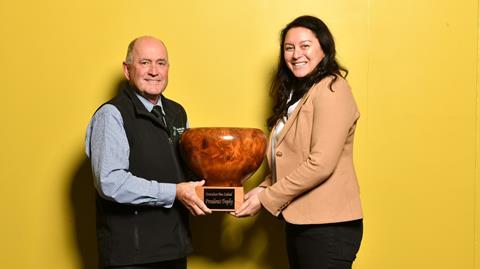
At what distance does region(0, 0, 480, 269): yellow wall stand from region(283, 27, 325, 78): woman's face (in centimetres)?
42

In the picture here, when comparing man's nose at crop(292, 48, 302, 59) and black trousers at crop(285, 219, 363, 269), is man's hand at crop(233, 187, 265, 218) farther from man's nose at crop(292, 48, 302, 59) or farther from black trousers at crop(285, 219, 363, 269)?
man's nose at crop(292, 48, 302, 59)

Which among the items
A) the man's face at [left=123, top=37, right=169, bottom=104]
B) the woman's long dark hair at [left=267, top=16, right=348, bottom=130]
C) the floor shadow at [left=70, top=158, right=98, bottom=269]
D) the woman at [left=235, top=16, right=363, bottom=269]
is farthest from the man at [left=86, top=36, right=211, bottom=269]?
the floor shadow at [left=70, top=158, right=98, bottom=269]

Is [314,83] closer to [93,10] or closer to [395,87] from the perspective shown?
[395,87]

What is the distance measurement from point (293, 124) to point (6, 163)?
1193 mm

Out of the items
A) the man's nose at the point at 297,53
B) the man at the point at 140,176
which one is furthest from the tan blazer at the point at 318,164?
the man at the point at 140,176

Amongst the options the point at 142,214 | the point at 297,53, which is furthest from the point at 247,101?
the point at 142,214

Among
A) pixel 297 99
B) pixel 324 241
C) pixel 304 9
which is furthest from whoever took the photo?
pixel 304 9

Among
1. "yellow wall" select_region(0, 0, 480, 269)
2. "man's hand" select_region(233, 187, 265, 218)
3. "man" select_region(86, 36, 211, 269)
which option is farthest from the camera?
"yellow wall" select_region(0, 0, 480, 269)

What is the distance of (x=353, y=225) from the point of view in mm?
1997

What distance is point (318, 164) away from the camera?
1.92m

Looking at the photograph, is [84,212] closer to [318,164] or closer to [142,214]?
[142,214]

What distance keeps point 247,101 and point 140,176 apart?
67cm

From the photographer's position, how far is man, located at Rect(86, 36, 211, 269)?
6.26ft

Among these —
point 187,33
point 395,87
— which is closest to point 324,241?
point 395,87
